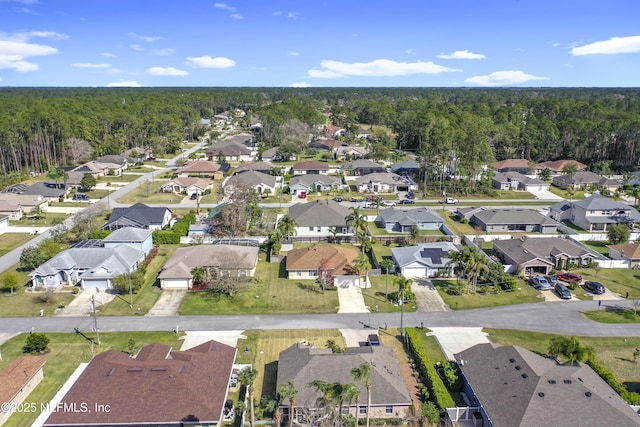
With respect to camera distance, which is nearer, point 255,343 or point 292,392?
point 292,392

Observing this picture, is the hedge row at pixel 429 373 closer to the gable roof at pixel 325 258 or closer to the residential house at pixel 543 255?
the gable roof at pixel 325 258

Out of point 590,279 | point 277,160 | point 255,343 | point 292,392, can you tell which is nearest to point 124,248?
point 255,343

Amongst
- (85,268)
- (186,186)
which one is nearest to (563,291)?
(85,268)

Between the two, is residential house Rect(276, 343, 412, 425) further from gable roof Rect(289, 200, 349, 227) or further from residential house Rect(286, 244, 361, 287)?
gable roof Rect(289, 200, 349, 227)

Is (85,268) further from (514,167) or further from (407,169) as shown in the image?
(514,167)

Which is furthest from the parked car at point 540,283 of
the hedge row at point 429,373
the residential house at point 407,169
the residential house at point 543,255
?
the residential house at point 407,169

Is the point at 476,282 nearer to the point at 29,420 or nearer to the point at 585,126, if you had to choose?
the point at 29,420
